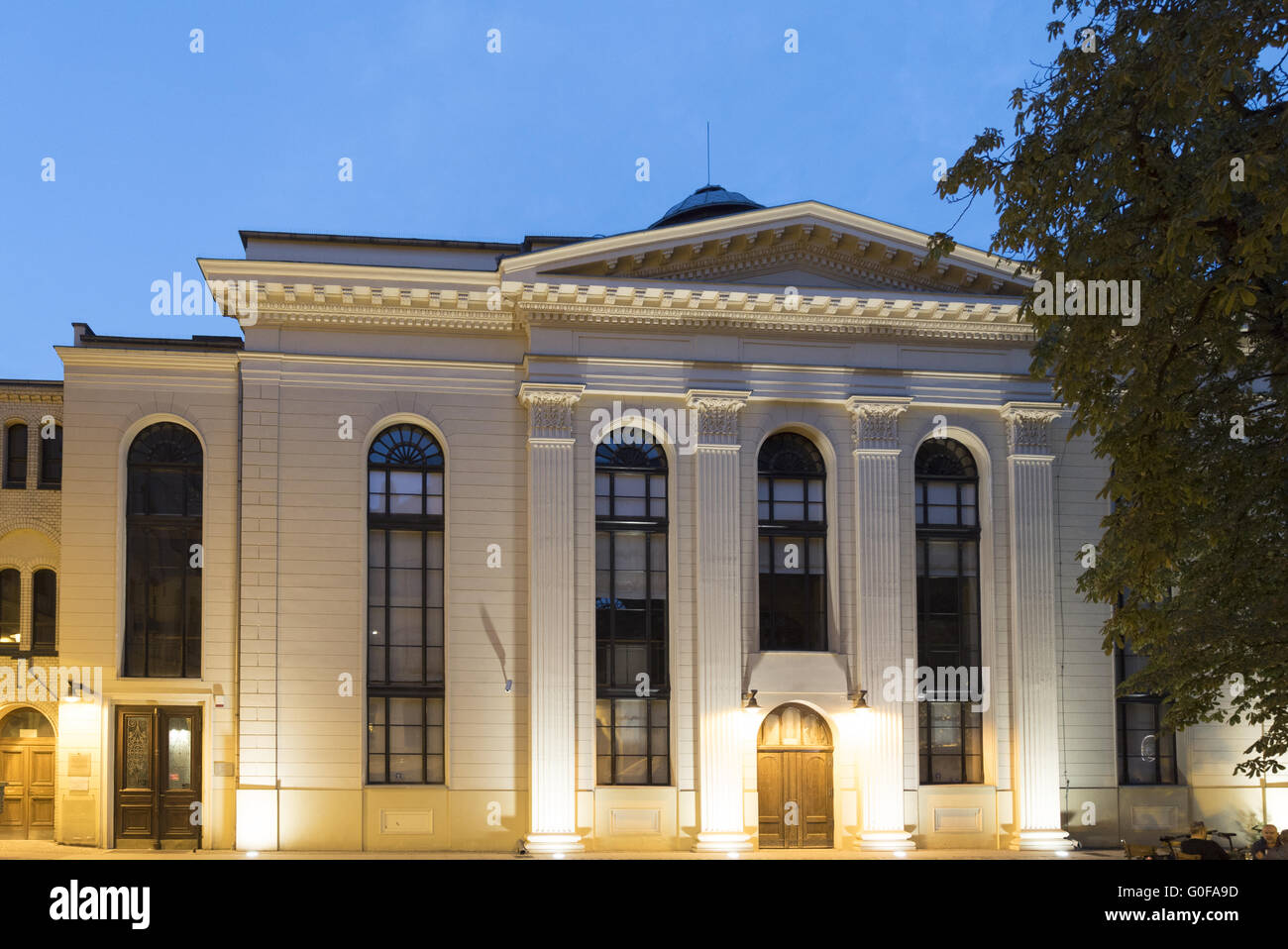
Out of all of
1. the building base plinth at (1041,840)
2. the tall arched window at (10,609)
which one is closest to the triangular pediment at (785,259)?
the building base plinth at (1041,840)

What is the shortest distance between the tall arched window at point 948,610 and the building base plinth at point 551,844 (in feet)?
25.5

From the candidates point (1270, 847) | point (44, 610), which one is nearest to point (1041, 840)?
point (1270, 847)

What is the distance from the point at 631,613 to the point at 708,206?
40.3 feet

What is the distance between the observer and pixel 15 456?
27906 mm

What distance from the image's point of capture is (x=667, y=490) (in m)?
27.1

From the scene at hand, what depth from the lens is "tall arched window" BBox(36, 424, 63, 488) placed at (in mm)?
27828

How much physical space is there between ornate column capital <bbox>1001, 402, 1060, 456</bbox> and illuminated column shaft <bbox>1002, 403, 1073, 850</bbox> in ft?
0.07

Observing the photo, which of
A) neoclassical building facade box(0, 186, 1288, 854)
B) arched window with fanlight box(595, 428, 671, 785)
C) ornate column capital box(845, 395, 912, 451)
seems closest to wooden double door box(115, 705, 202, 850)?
neoclassical building facade box(0, 186, 1288, 854)

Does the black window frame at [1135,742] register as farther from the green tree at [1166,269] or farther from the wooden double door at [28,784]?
the wooden double door at [28,784]

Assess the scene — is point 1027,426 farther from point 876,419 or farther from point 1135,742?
point 1135,742

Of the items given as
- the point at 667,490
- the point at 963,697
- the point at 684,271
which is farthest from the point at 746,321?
the point at 963,697

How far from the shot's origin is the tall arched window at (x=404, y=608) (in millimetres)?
25906

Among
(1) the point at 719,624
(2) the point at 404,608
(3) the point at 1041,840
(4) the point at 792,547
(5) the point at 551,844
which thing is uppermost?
(4) the point at 792,547
